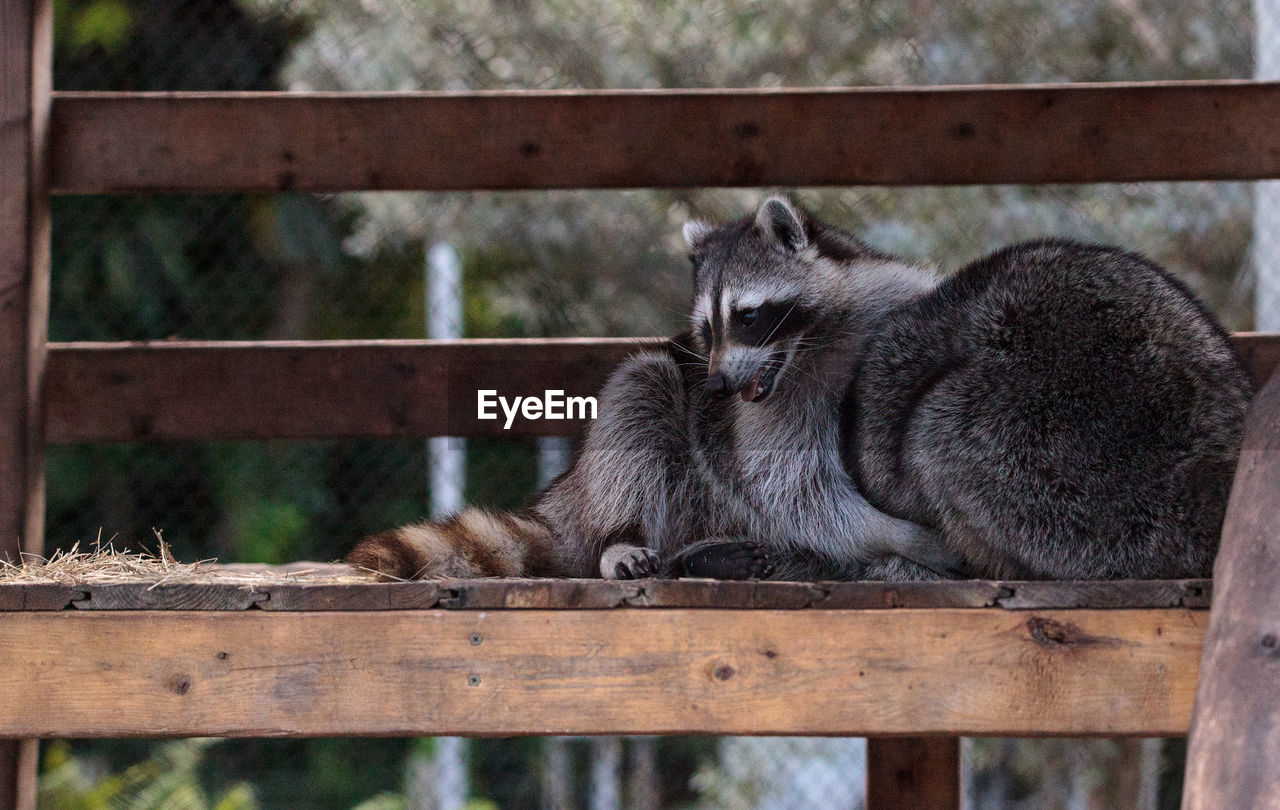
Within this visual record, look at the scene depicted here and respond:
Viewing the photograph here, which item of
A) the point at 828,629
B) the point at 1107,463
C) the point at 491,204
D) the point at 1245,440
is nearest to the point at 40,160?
the point at 828,629

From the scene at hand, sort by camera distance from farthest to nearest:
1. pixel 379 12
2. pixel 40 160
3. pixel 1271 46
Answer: pixel 379 12, pixel 1271 46, pixel 40 160

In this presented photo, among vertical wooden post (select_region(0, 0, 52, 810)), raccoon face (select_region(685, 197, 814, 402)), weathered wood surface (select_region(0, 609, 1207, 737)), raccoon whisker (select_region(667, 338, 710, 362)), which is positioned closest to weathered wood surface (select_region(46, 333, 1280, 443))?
vertical wooden post (select_region(0, 0, 52, 810))

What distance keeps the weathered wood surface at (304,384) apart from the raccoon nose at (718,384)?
766 mm

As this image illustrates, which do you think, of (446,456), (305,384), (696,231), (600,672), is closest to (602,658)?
(600,672)

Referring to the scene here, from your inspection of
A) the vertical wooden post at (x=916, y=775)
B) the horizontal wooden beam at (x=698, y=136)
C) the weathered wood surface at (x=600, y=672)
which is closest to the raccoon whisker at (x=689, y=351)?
the horizontal wooden beam at (x=698, y=136)

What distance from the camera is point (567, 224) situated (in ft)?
23.0

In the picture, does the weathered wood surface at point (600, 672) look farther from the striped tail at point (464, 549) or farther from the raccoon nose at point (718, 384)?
the raccoon nose at point (718, 384)

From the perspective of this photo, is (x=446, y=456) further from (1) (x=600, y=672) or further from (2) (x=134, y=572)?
(1) (x=600, y=672)

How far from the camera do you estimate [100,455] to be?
27.3 ft

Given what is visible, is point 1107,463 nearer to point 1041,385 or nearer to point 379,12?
point 1041,385

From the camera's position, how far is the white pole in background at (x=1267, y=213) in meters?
5.62

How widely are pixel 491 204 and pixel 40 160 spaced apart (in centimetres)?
417

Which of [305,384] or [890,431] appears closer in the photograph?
[890,431]

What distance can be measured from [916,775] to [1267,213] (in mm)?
4298
